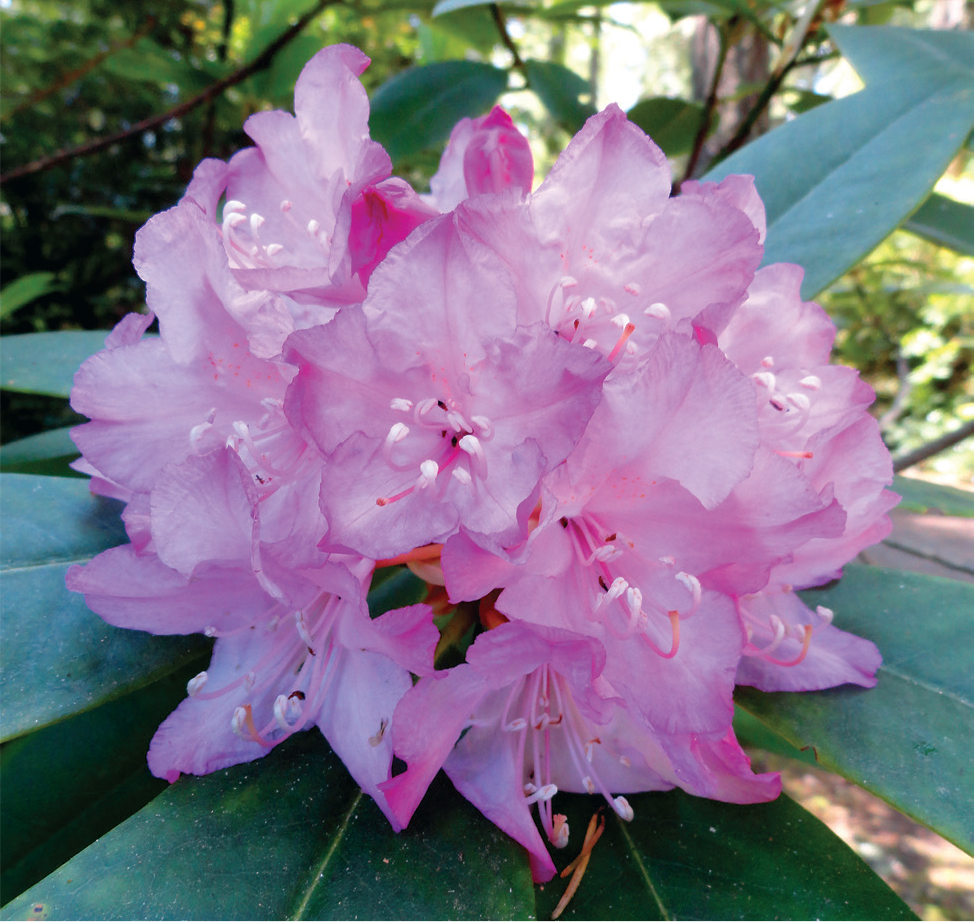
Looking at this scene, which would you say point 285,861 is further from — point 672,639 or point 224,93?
point 224,93

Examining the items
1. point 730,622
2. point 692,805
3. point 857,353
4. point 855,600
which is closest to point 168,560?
point 730,622

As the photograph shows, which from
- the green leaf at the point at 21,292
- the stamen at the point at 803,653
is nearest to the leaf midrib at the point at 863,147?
the stamen at the point at 803,653

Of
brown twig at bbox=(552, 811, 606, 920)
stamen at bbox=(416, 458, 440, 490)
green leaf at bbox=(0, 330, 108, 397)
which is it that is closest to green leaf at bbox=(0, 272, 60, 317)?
green leaf at bbox=(0, 330, 108, 397)

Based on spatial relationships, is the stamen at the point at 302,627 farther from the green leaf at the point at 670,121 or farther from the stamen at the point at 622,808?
the green leaf at the point at 670,121

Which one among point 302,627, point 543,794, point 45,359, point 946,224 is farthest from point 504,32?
point 543,794

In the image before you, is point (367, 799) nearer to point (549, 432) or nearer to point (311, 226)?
point (549, 432)

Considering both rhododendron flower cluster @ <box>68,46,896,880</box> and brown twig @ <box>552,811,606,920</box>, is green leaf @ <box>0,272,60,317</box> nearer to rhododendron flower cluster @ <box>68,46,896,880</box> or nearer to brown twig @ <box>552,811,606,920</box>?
rhododendron flower cluster @ <box>68,46,896,880</box>
